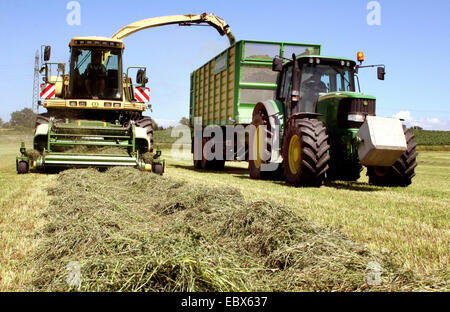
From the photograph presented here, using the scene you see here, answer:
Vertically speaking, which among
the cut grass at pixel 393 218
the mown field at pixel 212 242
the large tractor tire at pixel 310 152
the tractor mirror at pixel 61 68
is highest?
the tractor mirror at pixel 61 68

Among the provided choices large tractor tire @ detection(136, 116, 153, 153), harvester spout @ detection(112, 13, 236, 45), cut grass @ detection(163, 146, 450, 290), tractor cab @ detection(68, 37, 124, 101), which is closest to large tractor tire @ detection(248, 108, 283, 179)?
cut grass @ detection(163, 146, 450, 290)

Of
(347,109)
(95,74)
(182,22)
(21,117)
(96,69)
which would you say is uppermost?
(182,22)

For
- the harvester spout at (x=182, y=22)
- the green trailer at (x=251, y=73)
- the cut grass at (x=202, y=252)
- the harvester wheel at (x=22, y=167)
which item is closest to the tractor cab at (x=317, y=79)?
→ the green trailer at (x=251, y=73)

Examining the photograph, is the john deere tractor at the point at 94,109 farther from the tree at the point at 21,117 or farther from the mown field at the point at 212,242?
the tree at the point at 21,117

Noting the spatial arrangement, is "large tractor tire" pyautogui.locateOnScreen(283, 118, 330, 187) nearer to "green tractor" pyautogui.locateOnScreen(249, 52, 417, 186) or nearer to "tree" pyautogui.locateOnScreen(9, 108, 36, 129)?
"green tractor" pyautogui.locateOnScreen(249, 52, 417, 186)

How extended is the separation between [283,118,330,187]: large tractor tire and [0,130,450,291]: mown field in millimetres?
1709

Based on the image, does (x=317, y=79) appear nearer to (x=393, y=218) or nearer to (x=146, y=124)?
(x=146, y=124)

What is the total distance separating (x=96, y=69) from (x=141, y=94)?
1.23 metres

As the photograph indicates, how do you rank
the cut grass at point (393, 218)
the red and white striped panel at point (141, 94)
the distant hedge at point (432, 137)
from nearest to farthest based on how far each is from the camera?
the cut grass at point (393, 218) < the red and white striped panel at point (141, 94) < the distant hedge at point (432, 137)

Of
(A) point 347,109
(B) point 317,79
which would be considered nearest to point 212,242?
(A) point 347,109

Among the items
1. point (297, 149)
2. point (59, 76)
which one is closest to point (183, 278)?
point (297, 149)

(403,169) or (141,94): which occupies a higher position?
(141,94)

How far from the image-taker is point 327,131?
8.60 metres

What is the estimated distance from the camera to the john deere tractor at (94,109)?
9.39 m
